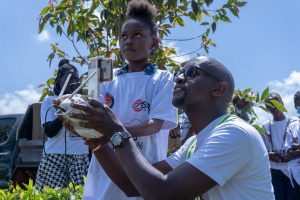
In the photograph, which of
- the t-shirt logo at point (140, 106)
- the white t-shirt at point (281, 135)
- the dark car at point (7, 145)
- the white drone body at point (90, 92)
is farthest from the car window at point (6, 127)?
the white drone body at point (90, 92)

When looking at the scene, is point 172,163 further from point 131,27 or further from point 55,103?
point 131,27

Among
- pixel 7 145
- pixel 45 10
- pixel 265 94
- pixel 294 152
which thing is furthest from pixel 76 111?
pixel 7 145

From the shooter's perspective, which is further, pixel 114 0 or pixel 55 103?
pixel 114 0

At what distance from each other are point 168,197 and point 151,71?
3.80 feet

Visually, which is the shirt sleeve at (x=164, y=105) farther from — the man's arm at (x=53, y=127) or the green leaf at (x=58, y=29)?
the green leaf at (x=58, y=29)

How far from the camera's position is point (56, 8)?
512 cm

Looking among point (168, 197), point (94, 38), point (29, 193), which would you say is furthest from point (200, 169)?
point (94, 38)

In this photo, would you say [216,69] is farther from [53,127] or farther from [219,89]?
[53,127]

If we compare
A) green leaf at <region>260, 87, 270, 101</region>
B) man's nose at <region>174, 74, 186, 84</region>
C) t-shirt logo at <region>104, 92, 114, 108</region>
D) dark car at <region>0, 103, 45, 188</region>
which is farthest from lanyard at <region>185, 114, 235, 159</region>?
dark car at <region>0, 103, 45, 188</region>

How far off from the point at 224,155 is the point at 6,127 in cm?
750

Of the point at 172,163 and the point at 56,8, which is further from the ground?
the point at 56,8

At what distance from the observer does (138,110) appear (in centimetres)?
282

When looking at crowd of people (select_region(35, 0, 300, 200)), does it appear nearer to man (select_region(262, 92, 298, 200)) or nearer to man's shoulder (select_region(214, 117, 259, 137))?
man's shoulder (select_region(214, 117, 259, 137))

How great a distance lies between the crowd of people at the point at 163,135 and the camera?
6.42ft
